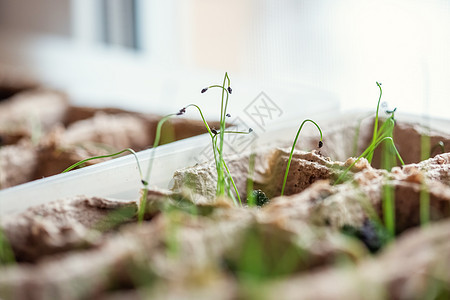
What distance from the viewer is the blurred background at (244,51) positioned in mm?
1291

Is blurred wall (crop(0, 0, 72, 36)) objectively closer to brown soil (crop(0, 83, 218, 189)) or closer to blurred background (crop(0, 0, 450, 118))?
blurred background (crop(0, 0, 450, 118))

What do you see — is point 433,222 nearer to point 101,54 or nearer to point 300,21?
point 300,21

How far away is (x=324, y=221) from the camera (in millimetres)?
501

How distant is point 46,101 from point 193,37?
0.93 metres

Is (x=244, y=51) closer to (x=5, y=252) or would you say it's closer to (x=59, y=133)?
(x=59, y=133)

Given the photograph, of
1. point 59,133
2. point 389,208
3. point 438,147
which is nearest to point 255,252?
point 389,208

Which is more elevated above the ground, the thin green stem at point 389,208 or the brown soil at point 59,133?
the thin green stem at point 389,208

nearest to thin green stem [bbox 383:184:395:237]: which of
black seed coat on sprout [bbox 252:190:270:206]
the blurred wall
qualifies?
black seed coat on sprout [bbox 252:190:270:206]

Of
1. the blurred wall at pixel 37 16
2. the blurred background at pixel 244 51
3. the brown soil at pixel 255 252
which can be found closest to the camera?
the brown soil at pixel 255 252

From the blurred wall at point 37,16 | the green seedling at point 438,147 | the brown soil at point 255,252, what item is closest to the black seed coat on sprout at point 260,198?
the brown soil at point 255,252

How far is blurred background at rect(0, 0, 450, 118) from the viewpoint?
1.29m

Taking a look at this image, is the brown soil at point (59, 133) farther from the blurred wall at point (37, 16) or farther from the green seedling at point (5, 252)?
the blurred wall at point (37, 16)

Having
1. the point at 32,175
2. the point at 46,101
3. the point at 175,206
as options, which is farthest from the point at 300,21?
the point at 175,206

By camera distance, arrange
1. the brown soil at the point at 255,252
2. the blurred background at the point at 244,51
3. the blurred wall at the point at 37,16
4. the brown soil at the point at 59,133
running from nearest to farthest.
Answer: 1. the brown soil at the point at 255,252
2. the brown soil at the point at 59,133
3. the blurred background at the point at 244,51
4. the blurred wall at the point at 37,16
